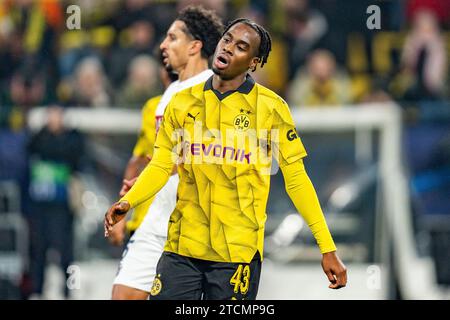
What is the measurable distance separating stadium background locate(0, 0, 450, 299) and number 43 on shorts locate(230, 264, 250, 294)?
17.0ft

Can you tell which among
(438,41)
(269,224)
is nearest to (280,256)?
(269,224)

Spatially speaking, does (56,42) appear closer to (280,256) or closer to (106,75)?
(106,75)

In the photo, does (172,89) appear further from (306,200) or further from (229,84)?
(306,200)

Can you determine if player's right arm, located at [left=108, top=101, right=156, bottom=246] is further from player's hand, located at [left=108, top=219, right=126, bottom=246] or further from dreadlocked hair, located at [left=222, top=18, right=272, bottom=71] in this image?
dreadlocked hair, located at [left=222, top=18, right=272, bottom=71]

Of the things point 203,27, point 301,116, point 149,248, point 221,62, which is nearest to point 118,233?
point 149,248

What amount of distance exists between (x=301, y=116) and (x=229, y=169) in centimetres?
690

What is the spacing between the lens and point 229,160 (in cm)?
566

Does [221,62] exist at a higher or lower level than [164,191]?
higher

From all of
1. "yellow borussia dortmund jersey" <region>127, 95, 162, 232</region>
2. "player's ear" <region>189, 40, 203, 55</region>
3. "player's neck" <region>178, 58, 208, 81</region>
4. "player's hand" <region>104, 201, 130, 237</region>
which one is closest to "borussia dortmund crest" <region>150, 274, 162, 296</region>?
"player's hand" <region>104, 201, 130, 237</region>

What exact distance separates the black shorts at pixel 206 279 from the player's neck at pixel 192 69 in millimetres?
1346

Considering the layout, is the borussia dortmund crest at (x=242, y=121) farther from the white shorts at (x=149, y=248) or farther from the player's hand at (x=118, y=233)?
the player's hand at (x=118, y=233)

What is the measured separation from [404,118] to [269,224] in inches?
79.3

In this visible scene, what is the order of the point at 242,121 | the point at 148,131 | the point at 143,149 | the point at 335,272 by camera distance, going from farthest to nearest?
the point at 143,149, the point at 148,131, the point at 242,121, the point at 335,272

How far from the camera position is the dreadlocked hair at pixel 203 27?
676 cm
